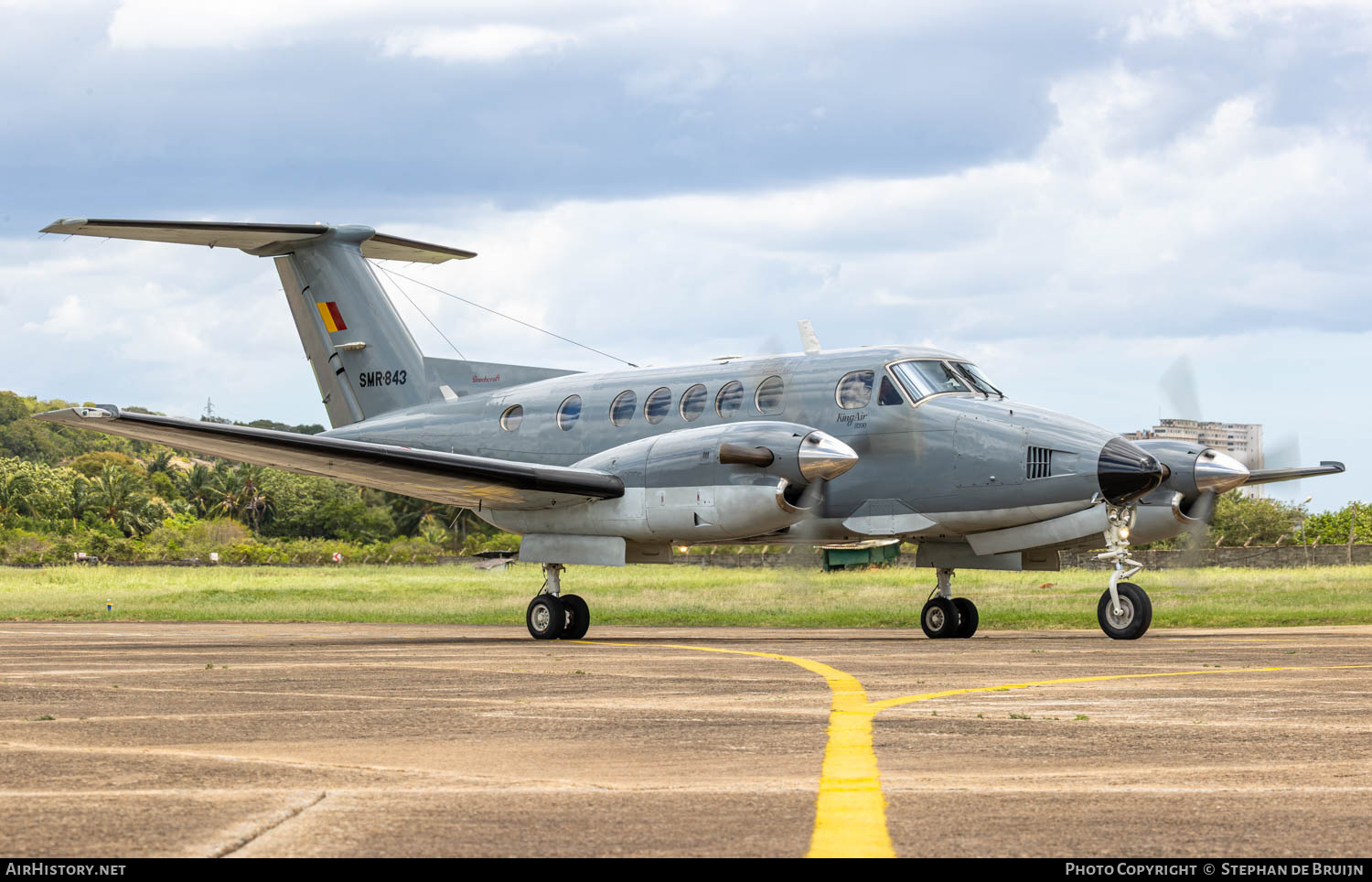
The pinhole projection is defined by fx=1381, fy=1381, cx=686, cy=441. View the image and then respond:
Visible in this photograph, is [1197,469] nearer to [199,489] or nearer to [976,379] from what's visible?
[976,379]

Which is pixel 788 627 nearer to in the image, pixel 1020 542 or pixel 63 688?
pixel 1020 542

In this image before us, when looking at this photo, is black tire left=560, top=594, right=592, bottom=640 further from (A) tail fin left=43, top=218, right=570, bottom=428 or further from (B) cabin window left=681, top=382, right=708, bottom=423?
(A) tail fin left=43, top=218, right=570, bottom=428

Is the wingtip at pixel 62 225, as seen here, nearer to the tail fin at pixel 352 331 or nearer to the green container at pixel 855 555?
the tail fin at pixel 352 331

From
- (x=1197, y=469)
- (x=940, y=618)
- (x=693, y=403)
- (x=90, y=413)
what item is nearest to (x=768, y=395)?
(x=693, y=403)

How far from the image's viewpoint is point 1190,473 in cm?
1809

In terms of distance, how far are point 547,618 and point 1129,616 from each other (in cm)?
787

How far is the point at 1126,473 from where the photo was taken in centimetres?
1684

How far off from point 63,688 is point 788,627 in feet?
49.9

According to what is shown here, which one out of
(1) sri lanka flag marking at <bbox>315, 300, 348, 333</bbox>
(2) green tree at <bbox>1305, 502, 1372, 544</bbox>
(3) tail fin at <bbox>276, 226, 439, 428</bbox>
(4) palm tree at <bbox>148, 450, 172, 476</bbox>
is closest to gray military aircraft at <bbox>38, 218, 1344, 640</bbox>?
(3) tail fin at <bbox>276, 226, 439, 428</bbox>

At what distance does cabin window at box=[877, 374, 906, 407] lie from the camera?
18469 mm

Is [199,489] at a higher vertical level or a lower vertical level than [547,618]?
higher

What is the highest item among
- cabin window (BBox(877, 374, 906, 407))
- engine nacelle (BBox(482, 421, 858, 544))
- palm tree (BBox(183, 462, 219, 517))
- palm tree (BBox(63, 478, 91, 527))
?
palm tree (BBox(183, 462, 219, 517))

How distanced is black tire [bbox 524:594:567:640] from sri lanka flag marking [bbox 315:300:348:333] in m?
7.53

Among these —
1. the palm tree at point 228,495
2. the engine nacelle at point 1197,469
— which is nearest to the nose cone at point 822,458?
the engine nacelle at point 1197,469
